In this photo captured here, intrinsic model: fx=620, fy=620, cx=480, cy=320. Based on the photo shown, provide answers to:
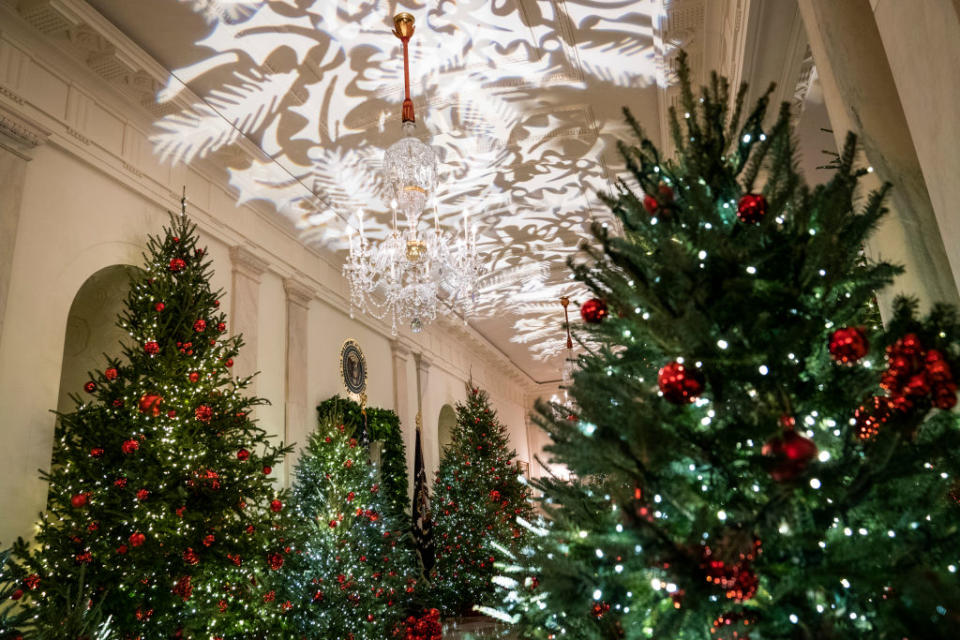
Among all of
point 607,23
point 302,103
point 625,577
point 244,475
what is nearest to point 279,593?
point 244,475

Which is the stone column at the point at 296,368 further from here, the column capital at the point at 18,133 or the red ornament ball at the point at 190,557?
the column capital at the point at 18,133

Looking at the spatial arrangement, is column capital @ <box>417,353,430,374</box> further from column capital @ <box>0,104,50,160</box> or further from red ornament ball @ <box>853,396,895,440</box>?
red ornament ball @ <box>853,396,895,440</box>

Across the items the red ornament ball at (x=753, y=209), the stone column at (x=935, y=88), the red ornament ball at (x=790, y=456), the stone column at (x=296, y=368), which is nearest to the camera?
the red ornament ball at (x=790, y=456)

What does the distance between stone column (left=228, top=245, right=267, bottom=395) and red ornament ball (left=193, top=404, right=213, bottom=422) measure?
2115 millimetres

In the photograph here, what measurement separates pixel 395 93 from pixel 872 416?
570 cm

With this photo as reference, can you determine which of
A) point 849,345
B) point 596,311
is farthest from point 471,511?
point 849,345

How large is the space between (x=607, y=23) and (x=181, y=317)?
14.6 ft

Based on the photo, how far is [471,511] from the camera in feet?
31.3

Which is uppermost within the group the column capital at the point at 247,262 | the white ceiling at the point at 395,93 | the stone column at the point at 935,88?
the white ceiling at the point at 395,93

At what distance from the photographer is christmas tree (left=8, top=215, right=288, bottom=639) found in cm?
415

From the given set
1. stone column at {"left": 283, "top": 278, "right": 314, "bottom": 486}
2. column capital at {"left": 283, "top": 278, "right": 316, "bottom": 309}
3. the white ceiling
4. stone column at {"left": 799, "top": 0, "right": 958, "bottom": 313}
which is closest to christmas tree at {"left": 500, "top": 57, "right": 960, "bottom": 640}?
stone column at {"left": 799, "top": 0, "right": 958, "bottom": 313}

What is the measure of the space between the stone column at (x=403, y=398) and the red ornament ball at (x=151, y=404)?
6393 millimetres

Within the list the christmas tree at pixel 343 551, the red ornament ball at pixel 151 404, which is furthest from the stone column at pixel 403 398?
the red ornament ball at pixel 151 404

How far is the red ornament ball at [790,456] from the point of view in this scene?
1.24m
